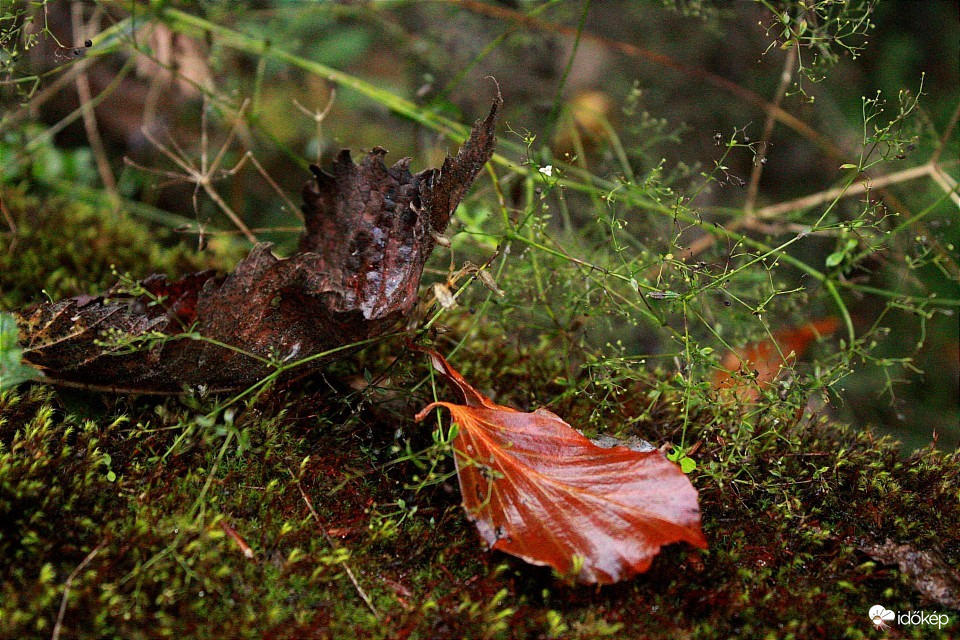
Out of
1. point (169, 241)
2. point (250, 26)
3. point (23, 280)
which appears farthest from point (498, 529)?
point (250, 26)

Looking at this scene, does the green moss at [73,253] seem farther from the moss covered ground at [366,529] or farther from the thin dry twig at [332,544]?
the thin dry twig at [332,544]

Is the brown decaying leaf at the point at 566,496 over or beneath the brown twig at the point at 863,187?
beneath

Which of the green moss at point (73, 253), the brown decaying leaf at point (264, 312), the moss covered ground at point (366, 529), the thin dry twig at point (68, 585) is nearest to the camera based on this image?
the thin dry twig at point (68, 585)

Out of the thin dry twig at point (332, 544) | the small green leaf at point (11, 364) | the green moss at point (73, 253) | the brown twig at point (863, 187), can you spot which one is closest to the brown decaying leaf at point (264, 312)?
the small green leaf at point (11, 364)

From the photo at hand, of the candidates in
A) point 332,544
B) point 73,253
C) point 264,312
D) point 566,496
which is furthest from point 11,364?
point 566,496

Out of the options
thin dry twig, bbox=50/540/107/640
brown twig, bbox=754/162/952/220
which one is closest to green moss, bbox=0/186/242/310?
thin dry twig, bbox=50/540/107/640

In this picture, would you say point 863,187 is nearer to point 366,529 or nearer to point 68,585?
point 366,529
